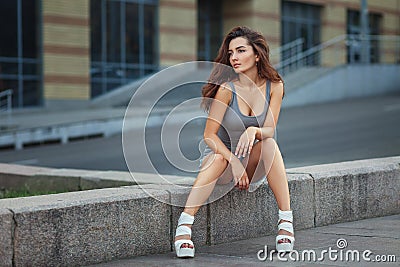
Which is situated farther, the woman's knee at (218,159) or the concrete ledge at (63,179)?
the concrete ledge at (63,179)

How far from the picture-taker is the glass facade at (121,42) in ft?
89.0

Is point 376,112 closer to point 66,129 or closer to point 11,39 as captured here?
point 66,129

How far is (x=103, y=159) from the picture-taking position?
14328mm

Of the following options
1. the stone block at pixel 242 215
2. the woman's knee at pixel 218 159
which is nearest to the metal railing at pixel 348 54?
the stone block at pixel 242 215

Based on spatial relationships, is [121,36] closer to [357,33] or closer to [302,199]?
[357,33]

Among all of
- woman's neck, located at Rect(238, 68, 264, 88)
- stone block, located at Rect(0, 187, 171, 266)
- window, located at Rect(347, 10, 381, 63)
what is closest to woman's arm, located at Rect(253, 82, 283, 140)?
woman's neck, located at Rect(238, 68, 264, 88)

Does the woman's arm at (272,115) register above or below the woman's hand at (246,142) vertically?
above

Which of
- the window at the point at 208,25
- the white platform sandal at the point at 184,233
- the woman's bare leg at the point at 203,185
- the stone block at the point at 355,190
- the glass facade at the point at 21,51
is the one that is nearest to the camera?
the white platform sandal at the point at 184,233

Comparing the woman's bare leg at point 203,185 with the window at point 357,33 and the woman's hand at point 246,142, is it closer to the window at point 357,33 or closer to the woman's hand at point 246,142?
the woman's hand at point 246,142

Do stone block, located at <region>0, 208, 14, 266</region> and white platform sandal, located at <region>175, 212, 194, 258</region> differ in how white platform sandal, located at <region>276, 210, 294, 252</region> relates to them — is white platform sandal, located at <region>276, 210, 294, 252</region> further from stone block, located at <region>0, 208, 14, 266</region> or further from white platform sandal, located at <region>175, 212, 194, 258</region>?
stone block, located at <region>0, 208, 14, 266</region>

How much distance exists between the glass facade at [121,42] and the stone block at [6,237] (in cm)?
2258

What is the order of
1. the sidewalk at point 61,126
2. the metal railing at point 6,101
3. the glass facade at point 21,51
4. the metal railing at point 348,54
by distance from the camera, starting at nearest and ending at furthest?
the sidewalk at point 61,126
the metal railing at point 6,101
the glass facade at point 21,51
the metal railing at point 348,54

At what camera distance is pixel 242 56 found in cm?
559

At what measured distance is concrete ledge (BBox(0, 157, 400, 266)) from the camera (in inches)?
187
